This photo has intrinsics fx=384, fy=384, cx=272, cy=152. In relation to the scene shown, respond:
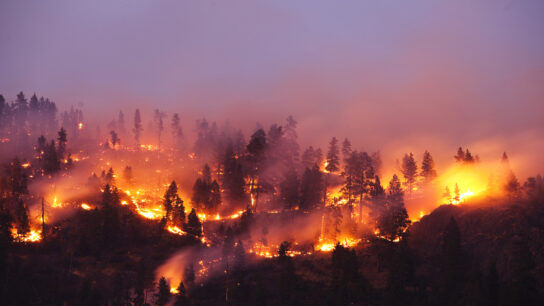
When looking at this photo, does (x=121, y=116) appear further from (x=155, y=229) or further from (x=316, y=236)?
(x=316, y=236)

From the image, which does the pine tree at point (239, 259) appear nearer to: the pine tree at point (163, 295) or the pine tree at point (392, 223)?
the pine tree at point (163, 295)

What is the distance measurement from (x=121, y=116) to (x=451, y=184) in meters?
109

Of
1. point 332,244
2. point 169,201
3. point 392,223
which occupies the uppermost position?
point 169,201

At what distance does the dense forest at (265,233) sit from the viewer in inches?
2056

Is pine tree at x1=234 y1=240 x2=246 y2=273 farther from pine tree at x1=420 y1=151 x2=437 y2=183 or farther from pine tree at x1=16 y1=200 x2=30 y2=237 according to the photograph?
pine tree at x1=420 y1=151 x2=437 y2=183

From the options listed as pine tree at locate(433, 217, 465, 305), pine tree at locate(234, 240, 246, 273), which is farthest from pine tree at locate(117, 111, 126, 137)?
pine tree at locate(433, 217, 465, 305)

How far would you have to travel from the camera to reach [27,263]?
5862 centimetres

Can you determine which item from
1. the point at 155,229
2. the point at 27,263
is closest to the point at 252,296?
the point at 155,229

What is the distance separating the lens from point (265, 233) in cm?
7444

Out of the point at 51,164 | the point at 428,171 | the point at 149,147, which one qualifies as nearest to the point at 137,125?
the point at 149,147

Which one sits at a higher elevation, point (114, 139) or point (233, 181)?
point (114, 139)

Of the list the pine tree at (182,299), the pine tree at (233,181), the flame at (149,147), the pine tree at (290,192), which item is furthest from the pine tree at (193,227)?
the flame at (149,147)

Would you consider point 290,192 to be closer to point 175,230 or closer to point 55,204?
point 175,230

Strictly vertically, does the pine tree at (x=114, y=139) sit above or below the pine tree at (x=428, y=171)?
above
